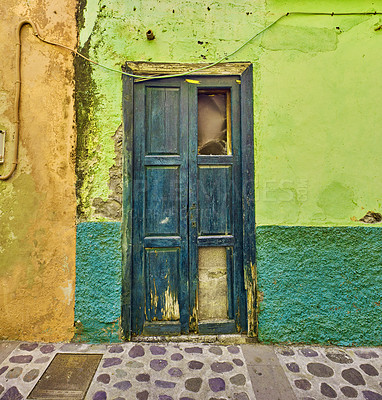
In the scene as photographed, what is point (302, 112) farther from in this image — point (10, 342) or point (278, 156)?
point (10, 342)

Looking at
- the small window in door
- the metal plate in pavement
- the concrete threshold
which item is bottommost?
the metal plate in pavement

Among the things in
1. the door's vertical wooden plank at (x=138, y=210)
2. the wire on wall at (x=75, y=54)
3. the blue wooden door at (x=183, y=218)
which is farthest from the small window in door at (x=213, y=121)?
the door's vertical wooden plank at (x=138, y=210)

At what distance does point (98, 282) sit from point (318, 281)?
2191mm

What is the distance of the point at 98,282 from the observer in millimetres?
2562

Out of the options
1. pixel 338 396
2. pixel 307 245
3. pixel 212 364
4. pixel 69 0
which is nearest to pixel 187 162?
pixel 307 245

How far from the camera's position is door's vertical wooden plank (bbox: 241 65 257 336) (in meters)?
2.61

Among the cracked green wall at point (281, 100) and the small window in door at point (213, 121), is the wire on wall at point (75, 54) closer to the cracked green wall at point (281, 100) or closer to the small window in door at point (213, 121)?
the cracked green wall at point (281, 100)

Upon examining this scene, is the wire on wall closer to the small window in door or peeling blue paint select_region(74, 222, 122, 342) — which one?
the small window in door

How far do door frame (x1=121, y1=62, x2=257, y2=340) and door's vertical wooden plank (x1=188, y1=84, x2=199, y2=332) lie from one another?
35 centimetres

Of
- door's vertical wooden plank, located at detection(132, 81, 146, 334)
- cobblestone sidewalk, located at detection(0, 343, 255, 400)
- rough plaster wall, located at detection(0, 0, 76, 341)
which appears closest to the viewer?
cobblestone sidewalk, located at detection(0, 343, 255, 400)

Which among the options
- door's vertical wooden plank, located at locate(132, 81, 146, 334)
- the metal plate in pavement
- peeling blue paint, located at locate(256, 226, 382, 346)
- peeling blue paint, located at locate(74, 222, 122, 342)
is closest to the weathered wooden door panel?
Answer: door's vertical wooden plank, located at locate(132, 81, 146, 334)

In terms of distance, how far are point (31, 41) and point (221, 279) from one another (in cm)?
315

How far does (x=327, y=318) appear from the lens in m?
2.55

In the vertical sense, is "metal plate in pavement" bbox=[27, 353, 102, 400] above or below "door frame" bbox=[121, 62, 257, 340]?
below
